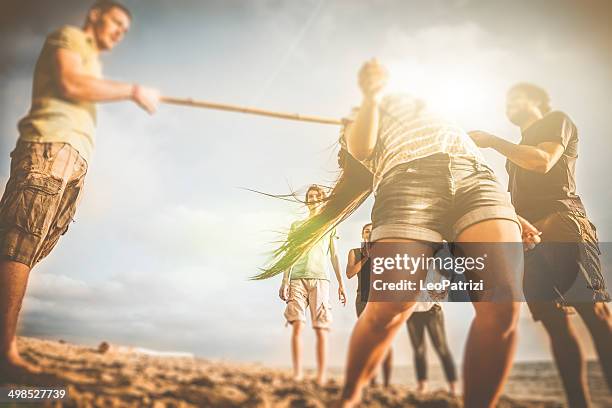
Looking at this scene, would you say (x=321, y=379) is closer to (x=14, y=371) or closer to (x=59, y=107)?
(x=14, y=371)

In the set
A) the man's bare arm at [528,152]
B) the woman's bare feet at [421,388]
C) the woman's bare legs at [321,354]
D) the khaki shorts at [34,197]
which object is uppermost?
the man's bare arm at [528,152]

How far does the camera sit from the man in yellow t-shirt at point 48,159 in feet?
8.82

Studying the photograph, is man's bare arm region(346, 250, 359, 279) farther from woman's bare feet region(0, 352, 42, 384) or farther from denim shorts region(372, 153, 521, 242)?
woman's bare feet region(0, 352, 42, 384)

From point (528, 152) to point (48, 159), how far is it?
295cm

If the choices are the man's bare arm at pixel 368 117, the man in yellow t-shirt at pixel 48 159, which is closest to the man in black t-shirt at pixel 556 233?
the man's bare arm at pixel 368 117

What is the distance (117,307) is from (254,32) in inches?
80.8

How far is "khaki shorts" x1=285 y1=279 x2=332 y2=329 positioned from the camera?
2.87m

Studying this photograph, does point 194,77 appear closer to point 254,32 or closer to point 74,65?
point 254,32

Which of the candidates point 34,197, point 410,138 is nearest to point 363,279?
point 410,138

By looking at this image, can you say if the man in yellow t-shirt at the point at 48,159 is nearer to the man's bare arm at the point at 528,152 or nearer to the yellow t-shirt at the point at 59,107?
the yellow t-shirt at the point at 59,107

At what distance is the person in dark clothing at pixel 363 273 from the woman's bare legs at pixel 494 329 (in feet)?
1.54

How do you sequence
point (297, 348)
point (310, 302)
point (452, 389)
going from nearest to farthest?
1. point (452, 389)
2. point (297, 348)
3. point (310, 302)

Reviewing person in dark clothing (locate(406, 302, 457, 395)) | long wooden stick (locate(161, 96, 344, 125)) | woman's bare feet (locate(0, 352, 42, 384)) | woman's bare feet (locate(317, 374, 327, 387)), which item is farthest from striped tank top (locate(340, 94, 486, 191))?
woman's bare feet (locate(0, 352, 42, 384))

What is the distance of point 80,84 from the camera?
8.95 ft
